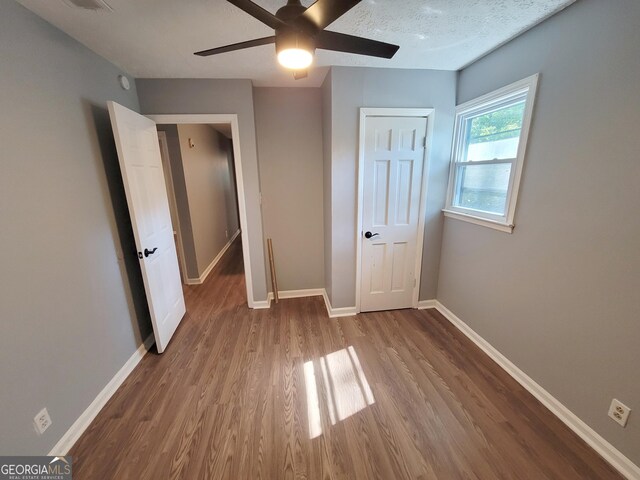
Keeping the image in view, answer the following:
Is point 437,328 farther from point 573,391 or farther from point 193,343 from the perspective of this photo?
point 193,343

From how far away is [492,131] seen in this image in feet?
6.79

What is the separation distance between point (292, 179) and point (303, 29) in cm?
187

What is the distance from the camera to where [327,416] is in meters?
1.59

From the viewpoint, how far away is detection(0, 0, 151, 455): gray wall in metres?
1.18

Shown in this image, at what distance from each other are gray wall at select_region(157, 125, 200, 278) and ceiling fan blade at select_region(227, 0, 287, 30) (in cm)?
266

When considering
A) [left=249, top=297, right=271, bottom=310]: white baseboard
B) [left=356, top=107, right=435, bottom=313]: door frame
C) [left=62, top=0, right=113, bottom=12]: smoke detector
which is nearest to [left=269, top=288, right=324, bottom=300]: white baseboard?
[left=249, top=297, right=271, bottom=310]: white baseboard

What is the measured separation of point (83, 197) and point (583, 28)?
315 centimetres

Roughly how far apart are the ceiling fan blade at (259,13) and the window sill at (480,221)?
1948mm

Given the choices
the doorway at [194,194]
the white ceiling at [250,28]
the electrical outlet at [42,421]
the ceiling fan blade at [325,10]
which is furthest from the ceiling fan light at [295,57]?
the doorway at [194,194]

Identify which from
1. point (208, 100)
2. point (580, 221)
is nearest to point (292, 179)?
point (208, 100)

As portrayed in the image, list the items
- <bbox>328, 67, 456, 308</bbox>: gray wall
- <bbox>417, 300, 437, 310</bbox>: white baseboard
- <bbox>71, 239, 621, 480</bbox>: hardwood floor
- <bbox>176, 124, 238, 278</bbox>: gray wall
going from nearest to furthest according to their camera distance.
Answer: <bbox>71, 239, 621, 480</bbox>: hardwood floor < <bbox>328, 67, 456, 308</bbox>: gray wall < <bbox>417, 300, 437, 310</bbox>: white baseboard < <bbox>176, 124, 238, 278</bbox>: gray wall

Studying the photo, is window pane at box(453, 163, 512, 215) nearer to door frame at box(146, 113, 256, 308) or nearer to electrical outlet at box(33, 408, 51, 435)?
door frame at box(146, 113, 256, 308)

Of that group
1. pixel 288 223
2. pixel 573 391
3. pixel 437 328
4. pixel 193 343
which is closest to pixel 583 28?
pixel 573 391

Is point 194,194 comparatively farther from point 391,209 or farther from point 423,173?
point 423,173
